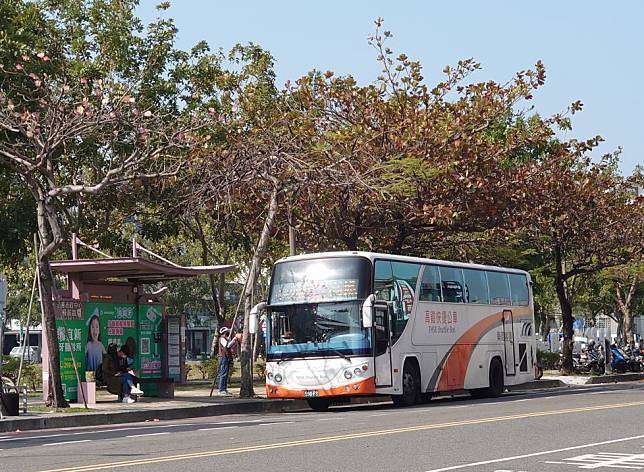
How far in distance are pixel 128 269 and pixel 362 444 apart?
11.9 m

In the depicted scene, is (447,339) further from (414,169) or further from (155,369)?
(155,369)

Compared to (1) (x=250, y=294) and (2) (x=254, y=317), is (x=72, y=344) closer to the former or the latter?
(2) (x=254, y=317)

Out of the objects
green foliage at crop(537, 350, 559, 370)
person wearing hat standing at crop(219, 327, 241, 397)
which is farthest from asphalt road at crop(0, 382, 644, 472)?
green foliage at crop(537, 350, 559, 370)

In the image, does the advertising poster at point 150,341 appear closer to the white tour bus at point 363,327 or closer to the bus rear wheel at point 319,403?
the white tour bus at point 363,327

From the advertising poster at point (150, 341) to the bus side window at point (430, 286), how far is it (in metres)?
6.27

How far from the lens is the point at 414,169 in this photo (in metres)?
30.4

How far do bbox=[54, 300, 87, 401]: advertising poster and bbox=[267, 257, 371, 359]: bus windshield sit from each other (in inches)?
161

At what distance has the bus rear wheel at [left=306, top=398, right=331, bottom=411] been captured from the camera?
1067 inches

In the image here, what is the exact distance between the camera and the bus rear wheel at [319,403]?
88.9ft

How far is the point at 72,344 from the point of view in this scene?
25.7 meters

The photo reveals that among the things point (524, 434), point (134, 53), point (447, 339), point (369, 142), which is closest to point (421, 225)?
point (369, 142)

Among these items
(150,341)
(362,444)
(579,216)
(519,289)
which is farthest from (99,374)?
(579,216)

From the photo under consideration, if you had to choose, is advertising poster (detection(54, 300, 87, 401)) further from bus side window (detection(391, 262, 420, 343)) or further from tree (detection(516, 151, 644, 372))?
tree (detection(516, 151, 644, 372))

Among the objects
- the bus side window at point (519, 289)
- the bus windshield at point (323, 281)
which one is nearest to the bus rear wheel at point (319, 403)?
the bus windshield at point (323, 281)
